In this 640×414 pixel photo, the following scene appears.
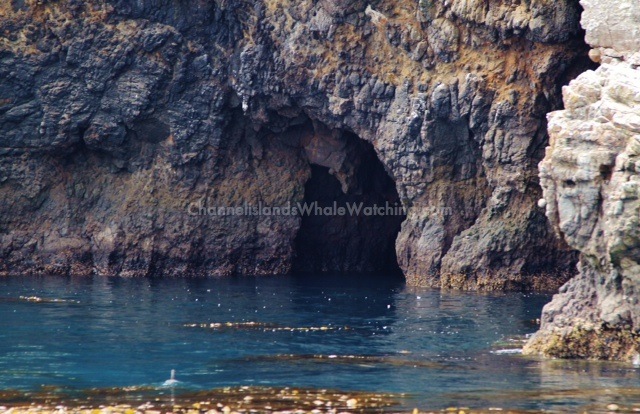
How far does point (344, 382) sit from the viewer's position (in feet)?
88.4

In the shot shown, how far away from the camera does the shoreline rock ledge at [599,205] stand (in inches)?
1107

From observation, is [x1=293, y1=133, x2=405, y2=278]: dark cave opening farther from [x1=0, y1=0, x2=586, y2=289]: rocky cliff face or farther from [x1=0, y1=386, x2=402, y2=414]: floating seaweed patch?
[x1=0, y1=386, x2=402, y2=414]: floating seaweed patch

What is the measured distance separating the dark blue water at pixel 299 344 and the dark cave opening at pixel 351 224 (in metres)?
11.3

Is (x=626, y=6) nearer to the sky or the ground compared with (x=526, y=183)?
nearer to the sky

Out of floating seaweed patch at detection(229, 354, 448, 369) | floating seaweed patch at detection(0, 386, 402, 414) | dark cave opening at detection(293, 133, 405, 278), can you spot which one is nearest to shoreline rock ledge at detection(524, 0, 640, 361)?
floating seaweed patch at detection(229, 354, 448, 369)

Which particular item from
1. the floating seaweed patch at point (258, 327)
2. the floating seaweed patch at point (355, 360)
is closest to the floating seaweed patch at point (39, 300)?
the floating seaweed patch at point (258, 327)

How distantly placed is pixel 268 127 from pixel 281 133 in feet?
5.29

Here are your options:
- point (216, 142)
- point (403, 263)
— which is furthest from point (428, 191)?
point (216, 142)

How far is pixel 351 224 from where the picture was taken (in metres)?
65.7

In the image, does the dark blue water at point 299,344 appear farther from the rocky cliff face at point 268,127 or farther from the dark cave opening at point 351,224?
the dark cave opening at point 351,224

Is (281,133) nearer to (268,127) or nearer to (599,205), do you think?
(268,127)

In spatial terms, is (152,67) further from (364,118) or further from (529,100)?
(529,100)

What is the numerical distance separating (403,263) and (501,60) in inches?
501

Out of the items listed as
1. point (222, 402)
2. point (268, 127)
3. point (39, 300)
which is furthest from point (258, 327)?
point (268, 127)
